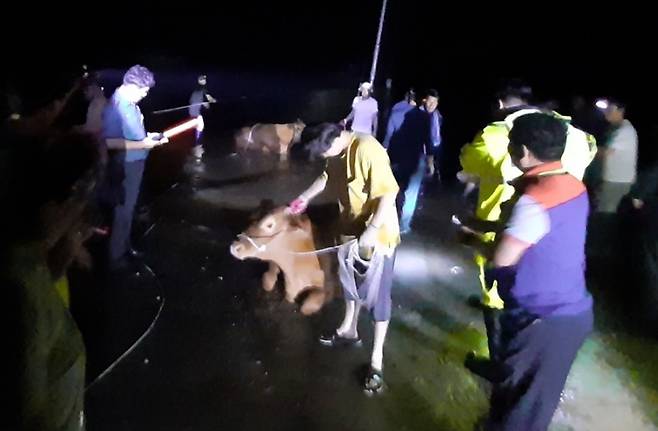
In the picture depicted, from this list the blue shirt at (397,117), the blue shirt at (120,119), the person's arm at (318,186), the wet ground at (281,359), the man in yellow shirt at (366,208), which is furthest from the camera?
the blue shirt at (397,117)

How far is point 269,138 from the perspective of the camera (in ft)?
43.7

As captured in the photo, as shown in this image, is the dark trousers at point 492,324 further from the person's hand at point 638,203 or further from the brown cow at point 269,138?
the brown cow at point 269,138

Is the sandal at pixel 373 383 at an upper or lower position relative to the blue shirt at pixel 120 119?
lower

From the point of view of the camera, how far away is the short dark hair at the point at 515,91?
5.14 metres

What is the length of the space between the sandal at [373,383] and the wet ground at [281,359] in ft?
0.21

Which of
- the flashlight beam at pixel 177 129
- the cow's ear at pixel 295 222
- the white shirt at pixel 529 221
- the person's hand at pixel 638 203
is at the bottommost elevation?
the flashlight beam at pixel 177 129

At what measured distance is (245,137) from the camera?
13.6m

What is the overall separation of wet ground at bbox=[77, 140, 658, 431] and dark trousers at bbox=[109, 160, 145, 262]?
0.31 metres

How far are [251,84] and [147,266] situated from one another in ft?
71.3

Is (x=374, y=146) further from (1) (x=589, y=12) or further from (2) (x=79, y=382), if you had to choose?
(1) (x=589, y=12)

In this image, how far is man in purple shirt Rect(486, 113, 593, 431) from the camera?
134 inches

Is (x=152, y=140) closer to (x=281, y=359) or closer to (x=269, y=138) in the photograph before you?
(x=281, y=359)

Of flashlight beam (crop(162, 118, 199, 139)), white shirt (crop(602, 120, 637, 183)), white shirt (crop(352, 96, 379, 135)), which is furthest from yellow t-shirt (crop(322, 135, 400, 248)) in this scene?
white shirt (crop(352, 96, 379, 135))

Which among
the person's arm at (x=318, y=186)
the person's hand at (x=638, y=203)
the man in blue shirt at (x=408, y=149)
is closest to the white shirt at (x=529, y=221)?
the person's arm at (x=318, y=186)
